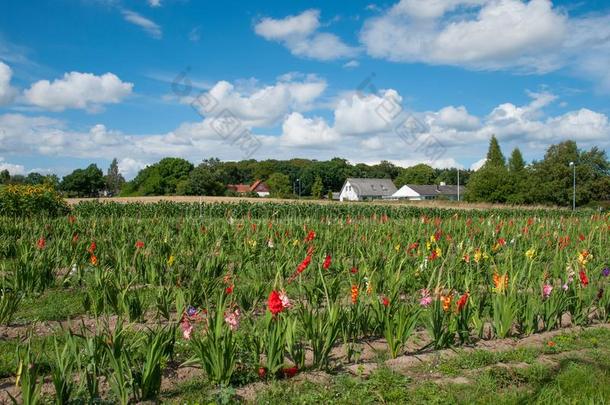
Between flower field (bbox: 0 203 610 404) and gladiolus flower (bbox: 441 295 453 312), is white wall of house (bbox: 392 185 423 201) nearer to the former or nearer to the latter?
flower field (bbox: 0 203 610 404)

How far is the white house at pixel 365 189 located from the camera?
92875 mm

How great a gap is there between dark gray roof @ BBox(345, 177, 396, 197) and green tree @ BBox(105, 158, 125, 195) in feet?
163

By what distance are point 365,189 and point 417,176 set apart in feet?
75.2

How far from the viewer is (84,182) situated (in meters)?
90.2

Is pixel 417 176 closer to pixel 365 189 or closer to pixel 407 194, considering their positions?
pixel 407 194

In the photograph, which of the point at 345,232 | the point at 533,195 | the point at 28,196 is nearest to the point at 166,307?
the point at 345,232

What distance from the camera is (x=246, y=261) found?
785 centimetres

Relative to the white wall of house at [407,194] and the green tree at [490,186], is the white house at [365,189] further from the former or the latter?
the green tree at [490,186]

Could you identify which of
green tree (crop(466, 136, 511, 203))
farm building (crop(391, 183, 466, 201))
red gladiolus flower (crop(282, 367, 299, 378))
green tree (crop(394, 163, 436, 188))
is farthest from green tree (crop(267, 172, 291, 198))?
red gladiolus flower (crop(282, 367, 299, 378))

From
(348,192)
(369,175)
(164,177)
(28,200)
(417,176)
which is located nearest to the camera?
(28,200)

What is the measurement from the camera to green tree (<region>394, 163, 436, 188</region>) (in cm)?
11156

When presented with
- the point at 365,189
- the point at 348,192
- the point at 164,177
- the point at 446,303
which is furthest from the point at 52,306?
the point at 348,192

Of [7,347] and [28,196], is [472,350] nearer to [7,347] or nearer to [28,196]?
[7,347]

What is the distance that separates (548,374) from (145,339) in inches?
124
